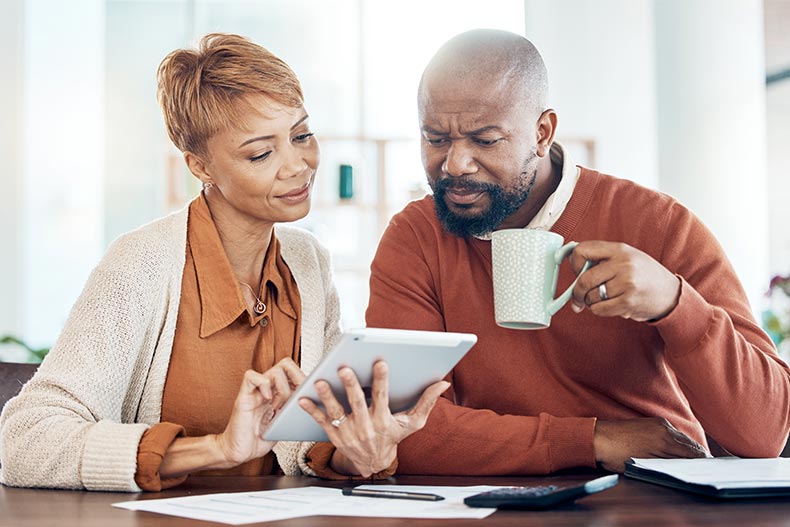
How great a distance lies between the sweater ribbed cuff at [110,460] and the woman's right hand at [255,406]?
13cm

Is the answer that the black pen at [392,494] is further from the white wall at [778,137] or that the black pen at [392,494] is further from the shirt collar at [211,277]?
the white wall at [778,137]

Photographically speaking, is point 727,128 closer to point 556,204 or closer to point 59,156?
point 556,204

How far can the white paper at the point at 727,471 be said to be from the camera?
112cm

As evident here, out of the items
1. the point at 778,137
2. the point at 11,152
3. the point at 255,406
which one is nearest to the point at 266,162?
the point at 255,406

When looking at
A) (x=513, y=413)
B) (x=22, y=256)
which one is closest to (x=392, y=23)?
(x=22, y=256)

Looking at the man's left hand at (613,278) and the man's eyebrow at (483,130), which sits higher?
the man's eyebrow at (483,130)

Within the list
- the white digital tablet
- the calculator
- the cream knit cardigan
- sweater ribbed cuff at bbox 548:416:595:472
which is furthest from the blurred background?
the calculator

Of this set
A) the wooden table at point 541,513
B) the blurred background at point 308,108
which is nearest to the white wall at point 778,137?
the blurred background at point 308,108

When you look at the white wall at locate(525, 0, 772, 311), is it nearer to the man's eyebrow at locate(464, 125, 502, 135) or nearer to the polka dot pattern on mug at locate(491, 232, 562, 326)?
the man's eyebrow at locate(464, 125, 502, 135)

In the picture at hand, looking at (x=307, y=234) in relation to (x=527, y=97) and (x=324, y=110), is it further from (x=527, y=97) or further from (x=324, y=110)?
(x=324, y=110)

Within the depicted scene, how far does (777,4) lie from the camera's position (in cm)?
514

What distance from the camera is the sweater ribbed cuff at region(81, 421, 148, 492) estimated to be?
131 cm

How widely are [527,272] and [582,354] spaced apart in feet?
1.39

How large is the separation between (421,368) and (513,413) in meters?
0.50
